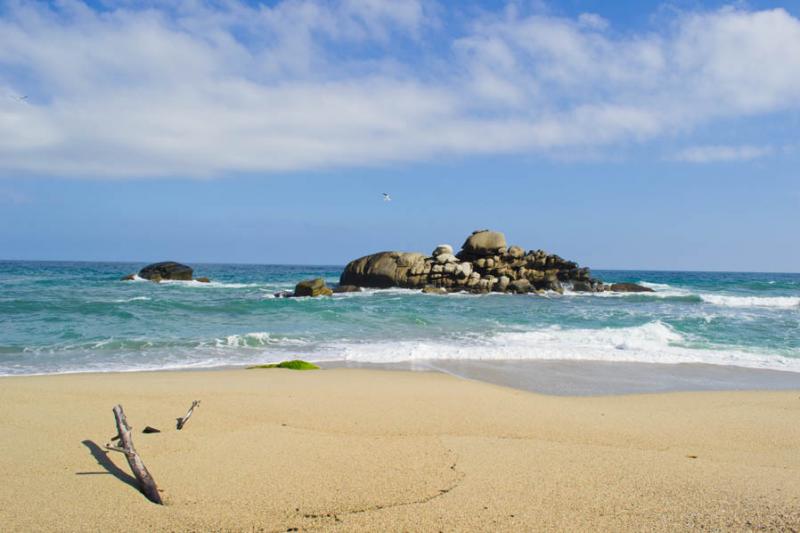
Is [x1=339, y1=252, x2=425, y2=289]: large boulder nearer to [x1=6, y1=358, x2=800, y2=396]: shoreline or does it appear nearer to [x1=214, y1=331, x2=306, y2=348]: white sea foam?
[x1=214, y1=331, x2=306, y2=348]: white sea foam

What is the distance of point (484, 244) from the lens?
4028cm

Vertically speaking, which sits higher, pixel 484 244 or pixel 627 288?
pixel 484 244

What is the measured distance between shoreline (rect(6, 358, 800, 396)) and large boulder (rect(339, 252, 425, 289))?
25644 millimetres

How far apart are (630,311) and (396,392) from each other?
65.2 ft

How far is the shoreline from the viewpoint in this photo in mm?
8945

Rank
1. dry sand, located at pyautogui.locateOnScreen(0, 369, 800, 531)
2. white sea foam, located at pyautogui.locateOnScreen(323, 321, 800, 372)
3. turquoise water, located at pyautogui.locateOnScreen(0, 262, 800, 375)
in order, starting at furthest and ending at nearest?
1. white sea foam, located at pyautogui.locateOnScreen(323, 321, 800, 372)
2. turquoise water, located at pyautogui.locateOnScreen(0, 262, 800, 375)
3. dry sand, located at pyautogui.locateOnScreen(0, 369, 800, 531)

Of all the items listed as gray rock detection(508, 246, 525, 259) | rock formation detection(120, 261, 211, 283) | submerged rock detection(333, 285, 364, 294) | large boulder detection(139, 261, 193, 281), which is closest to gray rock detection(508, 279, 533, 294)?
gray rock detection(508, 246, 525, 259)

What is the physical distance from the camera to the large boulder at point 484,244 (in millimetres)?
40250

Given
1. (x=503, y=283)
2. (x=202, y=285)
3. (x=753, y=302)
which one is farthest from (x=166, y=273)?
(x=753, y=302)

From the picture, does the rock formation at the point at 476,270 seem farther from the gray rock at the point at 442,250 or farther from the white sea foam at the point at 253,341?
the white sea foam at the point at 253,341

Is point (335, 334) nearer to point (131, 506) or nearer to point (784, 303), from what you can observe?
point (131, 506)

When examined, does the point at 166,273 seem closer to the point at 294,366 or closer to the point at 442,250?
the point at 442,250

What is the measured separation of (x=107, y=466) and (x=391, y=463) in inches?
81.1

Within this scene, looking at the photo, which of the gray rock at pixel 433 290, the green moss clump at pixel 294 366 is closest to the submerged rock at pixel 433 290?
the gray rock at pixel 433 290
